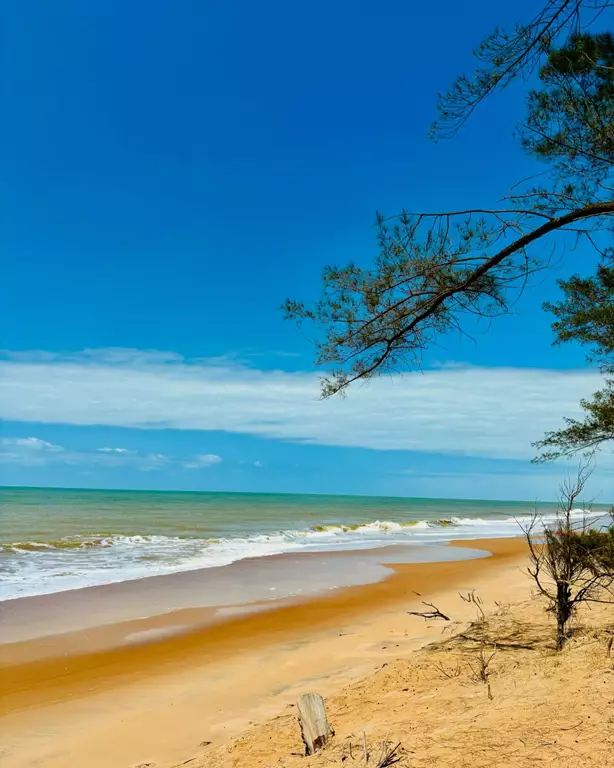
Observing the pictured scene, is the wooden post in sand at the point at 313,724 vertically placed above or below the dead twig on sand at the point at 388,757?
below

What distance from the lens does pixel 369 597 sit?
38.7ft

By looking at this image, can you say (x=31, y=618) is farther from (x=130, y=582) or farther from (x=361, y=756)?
(x=361, y=756)

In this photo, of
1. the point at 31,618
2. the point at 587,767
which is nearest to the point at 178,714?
the point at 587,767

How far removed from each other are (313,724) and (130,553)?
15904 mm

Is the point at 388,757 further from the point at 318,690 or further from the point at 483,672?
the point at 318,690

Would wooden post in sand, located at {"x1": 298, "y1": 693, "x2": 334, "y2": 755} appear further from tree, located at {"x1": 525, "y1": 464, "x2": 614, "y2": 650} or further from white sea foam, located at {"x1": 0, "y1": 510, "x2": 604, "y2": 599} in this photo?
white sea foam, located at {"x1": 0, "y1": 510, "x2": 604, "y2": 599}

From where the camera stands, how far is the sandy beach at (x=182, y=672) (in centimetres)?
508

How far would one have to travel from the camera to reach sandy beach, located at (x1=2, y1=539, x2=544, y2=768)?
508cm

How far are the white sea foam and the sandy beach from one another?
3.36 metres

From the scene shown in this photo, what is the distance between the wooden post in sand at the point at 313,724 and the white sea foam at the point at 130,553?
20.2 ft

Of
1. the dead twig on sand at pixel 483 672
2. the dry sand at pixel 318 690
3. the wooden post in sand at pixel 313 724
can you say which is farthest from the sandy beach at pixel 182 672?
the dead twig on sand at pixel 483 672

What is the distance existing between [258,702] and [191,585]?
741cm

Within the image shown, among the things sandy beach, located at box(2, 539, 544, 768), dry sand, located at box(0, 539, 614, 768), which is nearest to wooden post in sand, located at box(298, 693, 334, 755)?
dry sand, located at box(0, 539, 614, 768)

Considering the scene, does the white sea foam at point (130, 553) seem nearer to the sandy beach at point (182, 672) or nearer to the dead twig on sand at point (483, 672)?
the sandy beach at point (182, 672)
